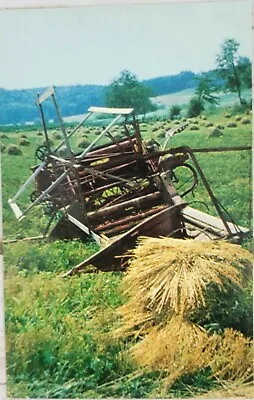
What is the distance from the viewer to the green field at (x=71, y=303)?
2.21m

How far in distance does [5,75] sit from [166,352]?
1040 millimetres

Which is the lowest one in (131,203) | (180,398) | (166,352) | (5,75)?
(180,398)

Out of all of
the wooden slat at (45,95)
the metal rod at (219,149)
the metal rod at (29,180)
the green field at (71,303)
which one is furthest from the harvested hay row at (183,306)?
the wooden slat at (45,95)

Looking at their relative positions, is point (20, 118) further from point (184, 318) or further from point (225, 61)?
point (184, 318)

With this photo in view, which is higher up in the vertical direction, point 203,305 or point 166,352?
point 203,305

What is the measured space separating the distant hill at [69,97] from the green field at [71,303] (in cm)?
6

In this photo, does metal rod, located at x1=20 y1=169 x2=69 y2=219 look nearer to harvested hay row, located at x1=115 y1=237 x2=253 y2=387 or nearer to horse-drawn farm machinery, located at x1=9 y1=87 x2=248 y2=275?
horse-drawn farm machinery, located at x1=9 y1=87 x2=248 y2=275

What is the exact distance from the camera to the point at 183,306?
2188mm

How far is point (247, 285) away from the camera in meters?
2.21

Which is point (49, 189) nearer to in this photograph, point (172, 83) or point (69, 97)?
point (69, 97)

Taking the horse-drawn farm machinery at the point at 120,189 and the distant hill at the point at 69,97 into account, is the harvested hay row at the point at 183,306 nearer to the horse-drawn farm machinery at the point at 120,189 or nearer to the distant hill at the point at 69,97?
the horse-drawn farm machinery at the point at 120,189

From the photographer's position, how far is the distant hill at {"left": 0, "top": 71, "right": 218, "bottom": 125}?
2174 mm

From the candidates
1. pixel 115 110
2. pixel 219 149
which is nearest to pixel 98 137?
pixel 115 110

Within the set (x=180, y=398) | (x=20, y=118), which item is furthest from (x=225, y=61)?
(x=180, y=398)
